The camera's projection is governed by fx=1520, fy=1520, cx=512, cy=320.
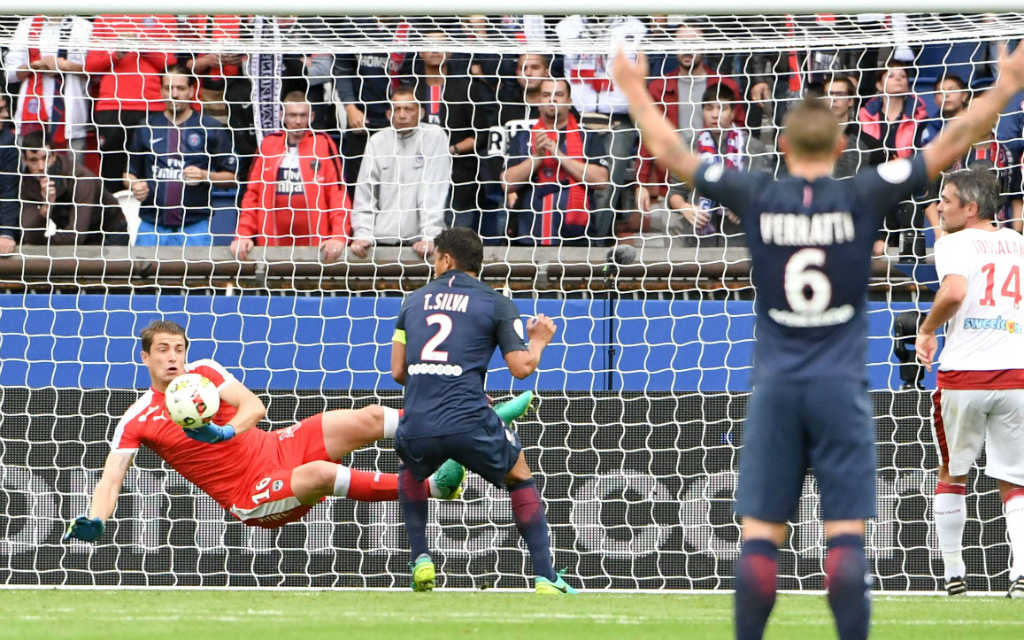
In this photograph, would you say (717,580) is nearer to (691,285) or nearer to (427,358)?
(691,285)

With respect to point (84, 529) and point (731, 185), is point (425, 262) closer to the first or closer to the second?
point (84, 529)

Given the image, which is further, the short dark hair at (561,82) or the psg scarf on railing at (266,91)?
the psg scarf on railing at (266,91)

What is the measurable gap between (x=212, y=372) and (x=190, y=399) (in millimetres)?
1056

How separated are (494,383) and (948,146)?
540 centimetres

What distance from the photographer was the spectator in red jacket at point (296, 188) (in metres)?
10.2

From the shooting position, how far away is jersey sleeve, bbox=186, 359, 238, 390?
7785mm

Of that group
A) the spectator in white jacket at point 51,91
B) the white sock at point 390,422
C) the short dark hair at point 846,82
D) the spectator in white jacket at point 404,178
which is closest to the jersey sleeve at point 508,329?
the white sock at point 390,422

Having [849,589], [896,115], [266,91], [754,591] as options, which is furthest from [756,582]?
[266,91]

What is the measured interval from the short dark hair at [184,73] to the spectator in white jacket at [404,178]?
1393mm

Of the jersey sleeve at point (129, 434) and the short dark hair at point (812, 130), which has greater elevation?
the short dark hair at point (812, 130)

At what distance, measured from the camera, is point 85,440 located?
29.2 feet

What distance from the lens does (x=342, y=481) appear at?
301 inches

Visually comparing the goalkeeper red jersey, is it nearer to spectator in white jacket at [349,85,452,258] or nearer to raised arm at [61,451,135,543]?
raised arm at [61,451,135,543]

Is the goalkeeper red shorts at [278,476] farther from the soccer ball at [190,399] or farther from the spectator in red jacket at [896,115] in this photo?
the spectator in red jacket at [896,115]
